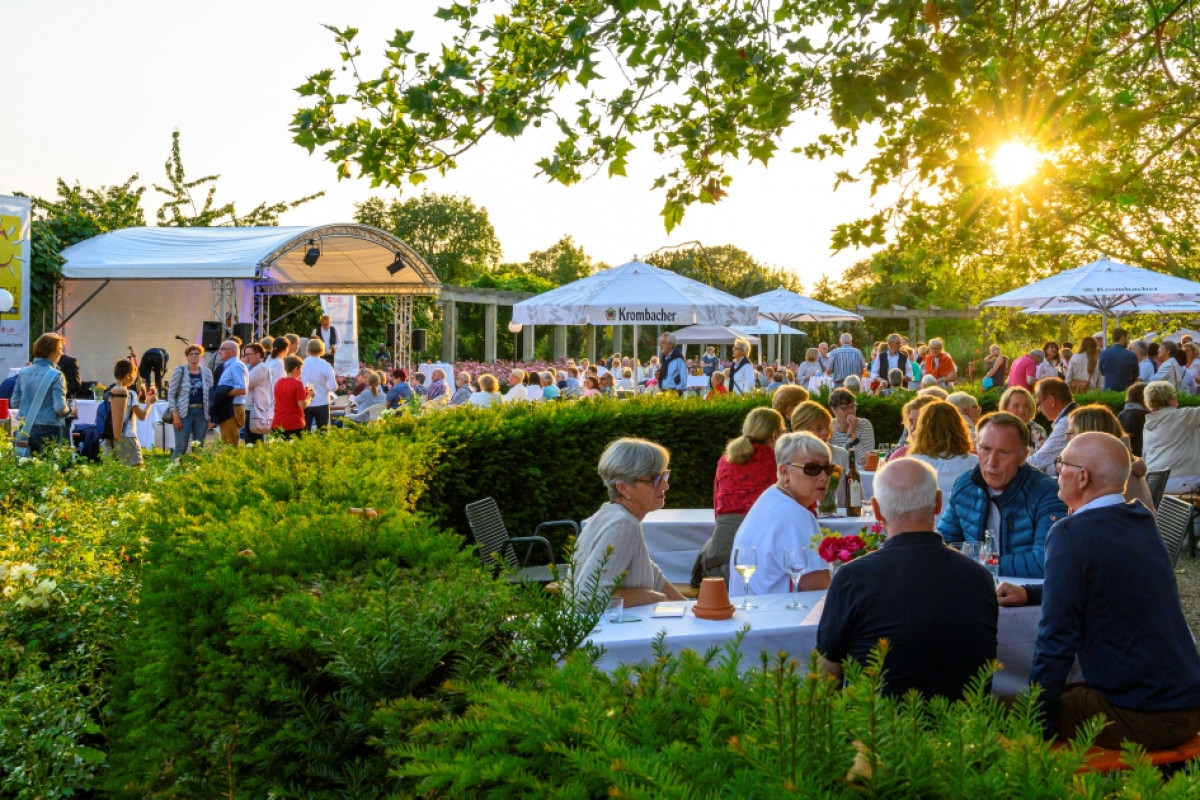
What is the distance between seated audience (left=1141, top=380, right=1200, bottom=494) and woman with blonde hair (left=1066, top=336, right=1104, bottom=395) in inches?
228

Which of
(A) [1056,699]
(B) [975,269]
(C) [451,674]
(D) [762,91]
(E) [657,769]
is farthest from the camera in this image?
(B) [975,269]

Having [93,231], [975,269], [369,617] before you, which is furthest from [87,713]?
[93,231]

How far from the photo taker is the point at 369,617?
8.00 feet

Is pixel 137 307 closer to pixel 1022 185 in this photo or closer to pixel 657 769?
pixel 1022 185

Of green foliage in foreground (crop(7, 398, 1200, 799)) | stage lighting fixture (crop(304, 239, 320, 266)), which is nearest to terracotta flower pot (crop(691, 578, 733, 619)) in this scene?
green foliage in foreground (crop(7, 398, 1200, 799))

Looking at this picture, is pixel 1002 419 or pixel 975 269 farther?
pixel 975 269

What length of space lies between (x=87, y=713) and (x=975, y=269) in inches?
323

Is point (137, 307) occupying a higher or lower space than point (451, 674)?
higher

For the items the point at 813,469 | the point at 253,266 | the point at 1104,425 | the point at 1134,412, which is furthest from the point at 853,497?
the point at 253,266

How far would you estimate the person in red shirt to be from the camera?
41.0ft

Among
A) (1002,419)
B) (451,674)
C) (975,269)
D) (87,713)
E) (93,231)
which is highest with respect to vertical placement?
(93,231)

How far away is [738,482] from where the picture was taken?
6.28m

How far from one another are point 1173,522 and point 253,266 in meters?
17.6

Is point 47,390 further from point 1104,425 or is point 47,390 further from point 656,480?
point 1104,425
